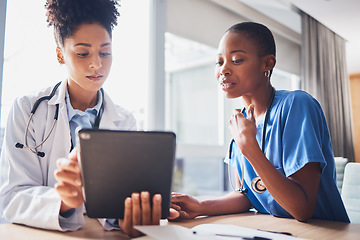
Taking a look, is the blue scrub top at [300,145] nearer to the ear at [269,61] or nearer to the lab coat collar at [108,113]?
the ear at [269,61]

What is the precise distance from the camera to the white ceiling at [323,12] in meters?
3.51

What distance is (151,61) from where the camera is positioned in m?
2.63

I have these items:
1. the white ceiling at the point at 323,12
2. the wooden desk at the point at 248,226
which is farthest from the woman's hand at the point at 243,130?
the white ceiling at the point at 323,12

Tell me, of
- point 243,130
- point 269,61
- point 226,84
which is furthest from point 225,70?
point 243,130

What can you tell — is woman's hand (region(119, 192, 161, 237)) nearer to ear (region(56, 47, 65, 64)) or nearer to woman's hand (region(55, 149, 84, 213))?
woman's hand (region(55, 149, 84, 213))

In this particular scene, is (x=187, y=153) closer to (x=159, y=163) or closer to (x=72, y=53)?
(x=72, y=53)

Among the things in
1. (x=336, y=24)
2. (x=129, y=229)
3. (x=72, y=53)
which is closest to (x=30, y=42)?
(x=72, y=53)

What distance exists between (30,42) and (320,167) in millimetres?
1687

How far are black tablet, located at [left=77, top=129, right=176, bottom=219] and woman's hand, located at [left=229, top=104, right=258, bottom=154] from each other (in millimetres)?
311

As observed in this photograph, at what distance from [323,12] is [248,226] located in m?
3.53

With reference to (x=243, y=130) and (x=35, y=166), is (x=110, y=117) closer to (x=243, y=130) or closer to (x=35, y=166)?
(x=35, y=166)

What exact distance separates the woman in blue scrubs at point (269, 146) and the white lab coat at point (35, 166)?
35cm

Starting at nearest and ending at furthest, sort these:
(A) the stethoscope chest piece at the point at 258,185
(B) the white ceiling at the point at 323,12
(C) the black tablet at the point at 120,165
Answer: (C) the black tablet at the point at 120,165 → (A) the stethoscope chest piece at the point at 258,185 → (B) the white ceiling at the point at 323,12

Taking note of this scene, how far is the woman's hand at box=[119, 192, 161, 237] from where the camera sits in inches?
27.9
